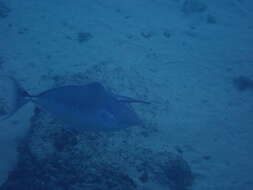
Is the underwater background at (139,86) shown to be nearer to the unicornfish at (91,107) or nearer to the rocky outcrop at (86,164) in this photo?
the rocky outcrop at (86,164)

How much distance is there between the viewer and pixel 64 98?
11.6 feet

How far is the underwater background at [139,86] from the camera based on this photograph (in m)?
4.23

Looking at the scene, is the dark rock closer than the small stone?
No

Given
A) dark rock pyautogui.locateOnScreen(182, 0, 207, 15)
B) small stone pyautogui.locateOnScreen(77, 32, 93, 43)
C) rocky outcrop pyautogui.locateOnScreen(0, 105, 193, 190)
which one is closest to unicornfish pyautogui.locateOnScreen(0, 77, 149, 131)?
rocky outcrop pyautogui.locateOnScreen(0, 105, 193, 190)

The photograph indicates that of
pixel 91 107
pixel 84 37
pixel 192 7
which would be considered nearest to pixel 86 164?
pixel 91 107

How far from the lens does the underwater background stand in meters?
4.23

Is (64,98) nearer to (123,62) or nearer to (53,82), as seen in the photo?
(53,82)

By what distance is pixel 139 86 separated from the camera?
634 cm

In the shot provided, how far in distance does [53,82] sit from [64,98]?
8.85ft

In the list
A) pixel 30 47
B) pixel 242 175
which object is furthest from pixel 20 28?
pixel 242 175

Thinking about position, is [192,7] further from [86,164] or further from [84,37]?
[86,164]

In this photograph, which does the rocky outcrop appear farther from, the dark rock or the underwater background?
the dark rock

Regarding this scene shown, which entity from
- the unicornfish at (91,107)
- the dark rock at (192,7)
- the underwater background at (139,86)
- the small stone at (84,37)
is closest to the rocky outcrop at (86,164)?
the underwater background at (139,86)

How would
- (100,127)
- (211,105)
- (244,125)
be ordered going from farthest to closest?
(211,105) → (244,125) → (100,127)
